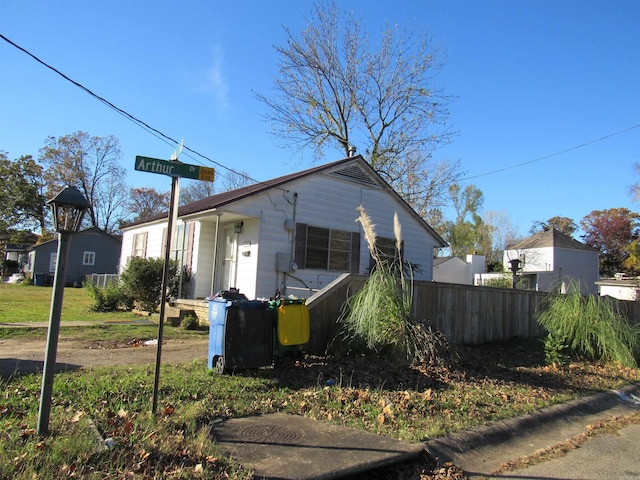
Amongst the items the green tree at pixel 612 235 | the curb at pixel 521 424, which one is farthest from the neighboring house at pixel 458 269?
the curb at pixel 521 424

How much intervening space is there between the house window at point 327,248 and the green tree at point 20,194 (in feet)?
123

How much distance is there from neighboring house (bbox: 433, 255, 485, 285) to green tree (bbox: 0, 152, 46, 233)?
35.3 metres

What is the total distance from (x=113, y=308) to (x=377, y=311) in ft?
36.7

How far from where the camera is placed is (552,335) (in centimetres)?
1008

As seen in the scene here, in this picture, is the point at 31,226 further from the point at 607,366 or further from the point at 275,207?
the point at 607,366

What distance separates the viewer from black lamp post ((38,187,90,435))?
12.1 feet

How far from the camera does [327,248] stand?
1433cm

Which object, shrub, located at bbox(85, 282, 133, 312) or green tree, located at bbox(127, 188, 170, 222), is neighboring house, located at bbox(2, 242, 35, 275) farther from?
shrub, located at bbox(85, 282, 133, 312)

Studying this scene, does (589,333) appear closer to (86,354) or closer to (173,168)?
(173,168)

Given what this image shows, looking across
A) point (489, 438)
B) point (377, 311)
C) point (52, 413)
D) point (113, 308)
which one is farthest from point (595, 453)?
point (113, 308)

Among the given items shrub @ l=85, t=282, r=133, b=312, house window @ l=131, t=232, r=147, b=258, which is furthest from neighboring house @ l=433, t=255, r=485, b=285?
shrub @ l=85, t=282, r=133, b=312

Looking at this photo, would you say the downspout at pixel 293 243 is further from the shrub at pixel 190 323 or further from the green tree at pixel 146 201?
the green tree at pixel 146 201

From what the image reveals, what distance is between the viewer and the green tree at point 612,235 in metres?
50.7

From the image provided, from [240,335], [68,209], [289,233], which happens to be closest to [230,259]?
[289,233]
